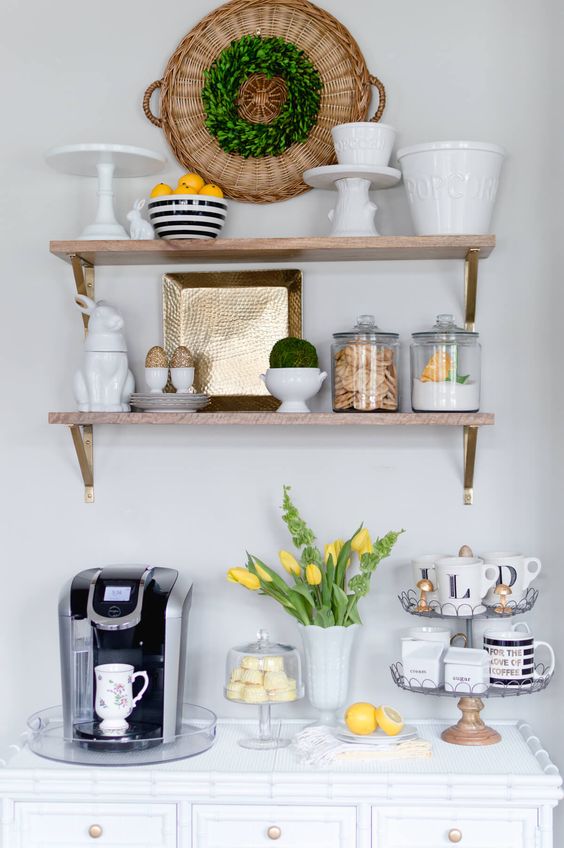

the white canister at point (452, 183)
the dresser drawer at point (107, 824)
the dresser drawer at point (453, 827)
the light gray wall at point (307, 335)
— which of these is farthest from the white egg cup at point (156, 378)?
the dresser drawer at point (453, 827)

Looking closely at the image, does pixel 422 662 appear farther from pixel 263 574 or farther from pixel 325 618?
pixel 263 574

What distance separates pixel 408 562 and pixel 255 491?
0.36m

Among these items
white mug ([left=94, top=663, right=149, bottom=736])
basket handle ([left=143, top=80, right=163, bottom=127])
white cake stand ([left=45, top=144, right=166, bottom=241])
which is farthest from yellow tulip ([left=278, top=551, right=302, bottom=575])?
basket handle ([left=143, top=80, right=163, bottom=127])

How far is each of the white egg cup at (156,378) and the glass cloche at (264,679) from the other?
54cm

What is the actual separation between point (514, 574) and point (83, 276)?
109 centimetres

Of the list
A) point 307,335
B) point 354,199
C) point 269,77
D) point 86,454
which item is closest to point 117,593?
point 86,454

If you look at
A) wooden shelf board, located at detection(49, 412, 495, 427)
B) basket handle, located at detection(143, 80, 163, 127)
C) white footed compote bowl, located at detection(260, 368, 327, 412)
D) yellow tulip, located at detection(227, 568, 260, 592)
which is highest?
basket handle, located at detection(143, 80, 163, 127)

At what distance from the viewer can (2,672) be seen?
7.29ft

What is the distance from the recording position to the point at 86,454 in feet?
7.12

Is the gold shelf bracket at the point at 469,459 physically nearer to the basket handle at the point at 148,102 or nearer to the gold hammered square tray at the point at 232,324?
the gold hammered square tray at the point at 232,324

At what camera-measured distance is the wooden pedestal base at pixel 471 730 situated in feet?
6.45

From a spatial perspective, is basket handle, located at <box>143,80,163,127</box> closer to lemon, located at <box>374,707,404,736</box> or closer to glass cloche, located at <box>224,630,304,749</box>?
glass cloche, located at <box>224,630,304,749</box>

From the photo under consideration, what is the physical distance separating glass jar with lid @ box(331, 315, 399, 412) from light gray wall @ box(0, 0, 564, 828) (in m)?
0.14

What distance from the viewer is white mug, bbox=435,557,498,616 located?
198 cm
